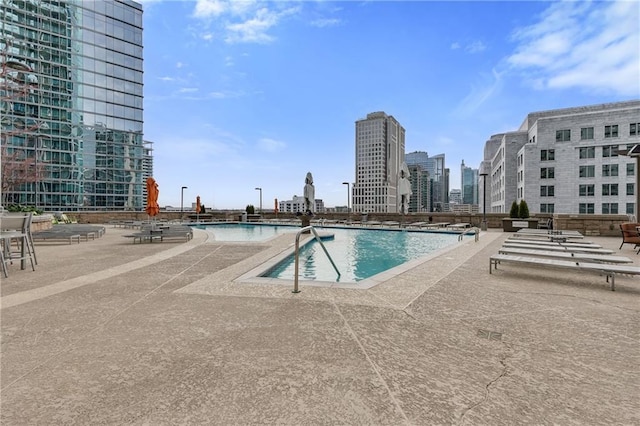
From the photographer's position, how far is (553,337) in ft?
11.0

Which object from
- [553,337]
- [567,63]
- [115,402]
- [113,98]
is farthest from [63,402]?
[113,98]

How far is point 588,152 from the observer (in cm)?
4453

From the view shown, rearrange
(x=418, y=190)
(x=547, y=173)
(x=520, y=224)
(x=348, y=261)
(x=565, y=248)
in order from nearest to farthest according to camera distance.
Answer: (x=565, y=248) → (x=348, y=261) → (x=520, y=224) → (x=547, y=173) → (x=418, y=190)

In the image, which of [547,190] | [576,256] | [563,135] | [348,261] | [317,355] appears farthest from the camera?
[547,190]

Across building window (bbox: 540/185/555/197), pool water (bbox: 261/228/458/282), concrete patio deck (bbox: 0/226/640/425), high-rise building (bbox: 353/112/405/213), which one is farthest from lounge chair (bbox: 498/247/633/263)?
high-rise building (bbox: 353/112/405/213)

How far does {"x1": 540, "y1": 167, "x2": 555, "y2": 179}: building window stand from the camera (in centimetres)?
4642

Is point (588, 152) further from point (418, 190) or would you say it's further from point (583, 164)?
point (418, 190)

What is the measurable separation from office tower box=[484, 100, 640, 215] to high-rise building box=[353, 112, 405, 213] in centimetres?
9798

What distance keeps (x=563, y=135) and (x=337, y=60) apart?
42.5 m

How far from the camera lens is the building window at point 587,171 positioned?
4402cm

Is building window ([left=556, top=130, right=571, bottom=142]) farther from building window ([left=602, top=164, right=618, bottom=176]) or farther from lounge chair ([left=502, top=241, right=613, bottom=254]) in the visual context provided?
lounge chair ([left=502, top=241, right=613, bottom=254])

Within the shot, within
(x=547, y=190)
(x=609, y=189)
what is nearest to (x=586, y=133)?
(x=609, y=189)

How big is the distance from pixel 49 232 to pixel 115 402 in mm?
14475

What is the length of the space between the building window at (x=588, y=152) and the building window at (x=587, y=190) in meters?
4.56
